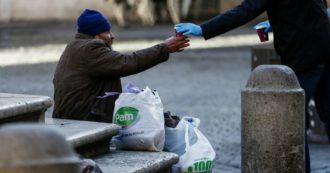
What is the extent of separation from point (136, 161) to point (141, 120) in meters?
0.41

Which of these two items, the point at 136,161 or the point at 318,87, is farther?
the point at 318,87

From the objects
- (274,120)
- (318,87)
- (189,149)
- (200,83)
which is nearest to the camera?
(274,120)

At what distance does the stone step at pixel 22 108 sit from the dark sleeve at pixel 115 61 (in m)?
0.48

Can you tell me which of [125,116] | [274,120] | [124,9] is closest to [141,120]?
[125,116]

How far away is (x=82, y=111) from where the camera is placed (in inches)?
245

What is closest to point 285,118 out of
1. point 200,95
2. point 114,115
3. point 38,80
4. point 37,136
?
point 114,115

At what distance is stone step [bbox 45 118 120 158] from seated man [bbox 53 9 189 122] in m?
0.19

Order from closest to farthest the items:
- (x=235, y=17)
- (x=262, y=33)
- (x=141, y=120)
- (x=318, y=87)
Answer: (x=141, y=120), (x=235, y=17), (x=318, y=87), (x=262, y=33)

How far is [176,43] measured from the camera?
618 cm

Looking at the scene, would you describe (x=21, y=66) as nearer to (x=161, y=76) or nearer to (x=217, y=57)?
(x=161, y=76)

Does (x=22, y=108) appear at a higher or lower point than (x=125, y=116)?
higher

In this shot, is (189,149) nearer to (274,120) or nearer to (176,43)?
(274,120)

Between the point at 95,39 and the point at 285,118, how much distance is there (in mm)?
1388

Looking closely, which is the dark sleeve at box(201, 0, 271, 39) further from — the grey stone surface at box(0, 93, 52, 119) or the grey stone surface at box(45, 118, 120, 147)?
the grey stone surface at box(0, 93, 52, 119)
